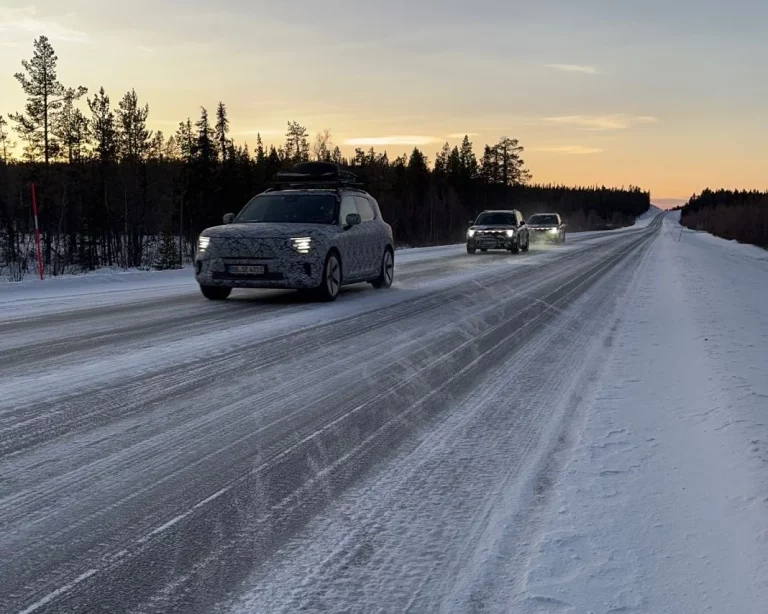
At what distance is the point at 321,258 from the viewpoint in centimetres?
1084

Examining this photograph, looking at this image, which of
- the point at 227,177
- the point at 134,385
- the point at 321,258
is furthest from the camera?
the point at 227,177

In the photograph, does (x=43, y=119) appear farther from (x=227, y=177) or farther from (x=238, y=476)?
(x=238, y=476)

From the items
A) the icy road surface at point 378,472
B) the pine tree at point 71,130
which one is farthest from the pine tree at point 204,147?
the icy road surface at point 378,472

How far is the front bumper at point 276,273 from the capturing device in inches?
416

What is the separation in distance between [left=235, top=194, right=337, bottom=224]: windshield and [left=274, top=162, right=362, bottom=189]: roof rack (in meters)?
1.06

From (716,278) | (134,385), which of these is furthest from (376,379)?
(716,278)

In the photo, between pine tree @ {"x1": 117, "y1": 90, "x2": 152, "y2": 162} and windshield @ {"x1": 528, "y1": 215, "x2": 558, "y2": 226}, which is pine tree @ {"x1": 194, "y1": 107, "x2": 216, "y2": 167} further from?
windshield @ {"x1": 528, "y1": 215, "x2": 558, "y2": 226}

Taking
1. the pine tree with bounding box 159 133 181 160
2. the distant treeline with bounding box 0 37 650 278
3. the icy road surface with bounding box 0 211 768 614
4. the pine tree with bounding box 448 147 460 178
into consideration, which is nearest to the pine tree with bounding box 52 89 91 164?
the distant treeline with bounding box 0 37 650 278

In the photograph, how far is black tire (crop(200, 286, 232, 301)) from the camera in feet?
36.9

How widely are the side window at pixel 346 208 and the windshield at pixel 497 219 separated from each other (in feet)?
55.8

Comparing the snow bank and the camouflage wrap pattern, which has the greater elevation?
the camouflage wrap pattern

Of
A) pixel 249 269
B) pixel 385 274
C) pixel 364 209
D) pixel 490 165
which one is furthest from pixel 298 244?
pixel 490 165

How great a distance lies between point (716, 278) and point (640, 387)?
13.1 meters

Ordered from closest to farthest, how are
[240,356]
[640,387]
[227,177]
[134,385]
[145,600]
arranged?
[145,600] < [134,385] < [640,387] < [240,356] < [227,177]
